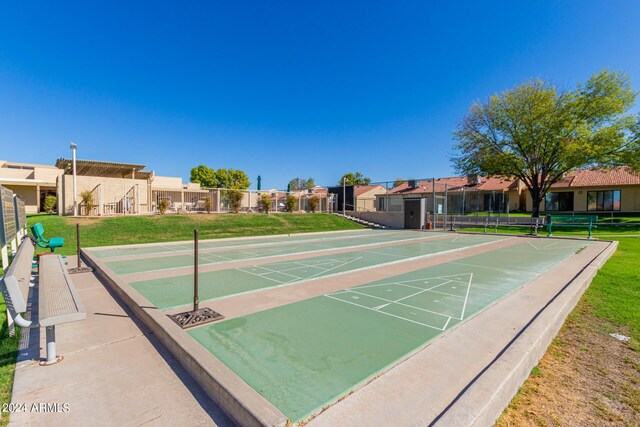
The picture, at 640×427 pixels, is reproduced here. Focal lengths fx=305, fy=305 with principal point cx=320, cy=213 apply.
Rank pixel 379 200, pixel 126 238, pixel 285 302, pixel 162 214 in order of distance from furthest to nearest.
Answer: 1. pixel 379 200
2. pixel 162 214
3. pixel 126 238
4. pixel 285 302

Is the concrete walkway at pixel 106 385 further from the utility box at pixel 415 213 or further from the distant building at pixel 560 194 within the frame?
the distant building at pixel 560 194

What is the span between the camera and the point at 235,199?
75.0ft

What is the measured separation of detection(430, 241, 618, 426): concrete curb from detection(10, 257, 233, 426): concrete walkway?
5.56 feet

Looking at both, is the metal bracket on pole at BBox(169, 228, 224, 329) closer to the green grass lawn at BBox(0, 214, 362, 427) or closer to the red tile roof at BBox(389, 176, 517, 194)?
the green grass lawn at BBox(0, 214, 362, 427)

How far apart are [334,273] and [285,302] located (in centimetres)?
246

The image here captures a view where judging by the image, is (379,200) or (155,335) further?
(379,200)

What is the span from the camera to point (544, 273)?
6.96m

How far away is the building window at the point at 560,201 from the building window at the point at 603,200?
1.49 meters

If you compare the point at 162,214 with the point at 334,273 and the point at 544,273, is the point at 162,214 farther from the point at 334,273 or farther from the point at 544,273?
the point at 544,273

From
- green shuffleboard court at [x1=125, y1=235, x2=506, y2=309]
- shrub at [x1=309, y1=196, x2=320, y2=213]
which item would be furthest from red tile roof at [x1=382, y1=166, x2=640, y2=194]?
green shuffleboard court at [x1=125, y1=235, x2=506, y2=309]

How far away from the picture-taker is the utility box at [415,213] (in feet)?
77.4

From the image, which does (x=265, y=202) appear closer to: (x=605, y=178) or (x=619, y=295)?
(x=619, y=295)

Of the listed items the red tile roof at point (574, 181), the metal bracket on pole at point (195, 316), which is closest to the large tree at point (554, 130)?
the red tile roof at point (574, 181)

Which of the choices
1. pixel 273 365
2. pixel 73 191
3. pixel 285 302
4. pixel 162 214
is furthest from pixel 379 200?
pixel 273 365
